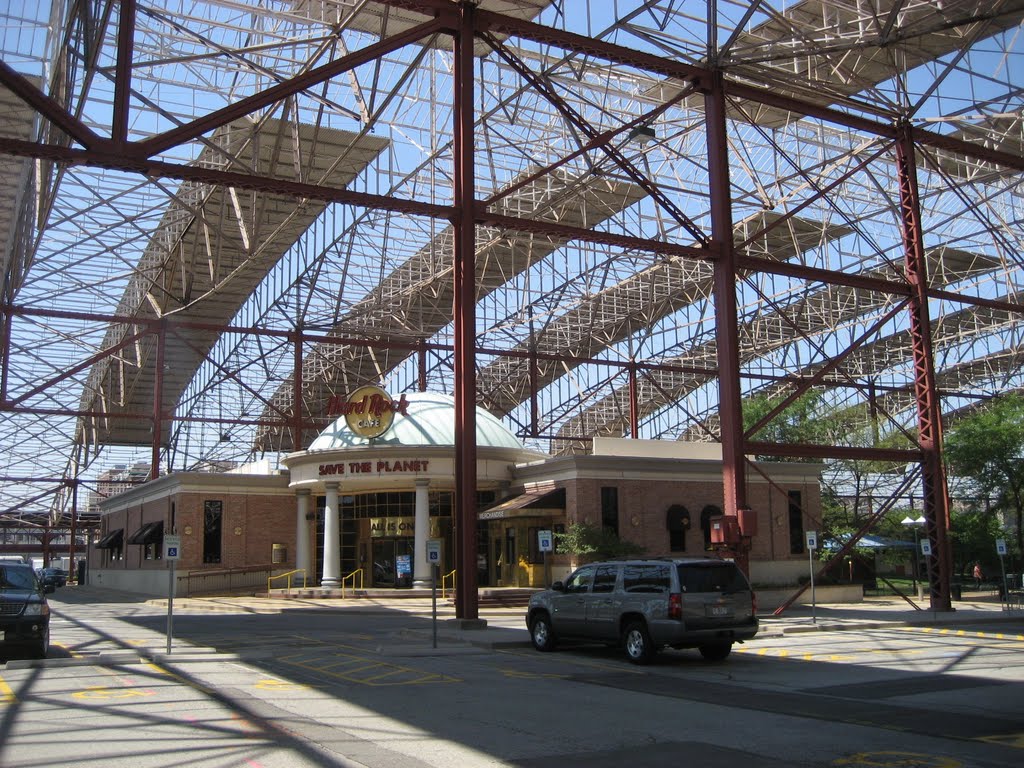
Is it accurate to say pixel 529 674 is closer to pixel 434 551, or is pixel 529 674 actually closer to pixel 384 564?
pixel 434 551

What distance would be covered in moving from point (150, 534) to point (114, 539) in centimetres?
1072

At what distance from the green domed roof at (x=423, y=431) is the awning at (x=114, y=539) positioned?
1826cm

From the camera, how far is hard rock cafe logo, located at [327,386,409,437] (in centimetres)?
3981

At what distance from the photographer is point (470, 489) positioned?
24031 millimetres

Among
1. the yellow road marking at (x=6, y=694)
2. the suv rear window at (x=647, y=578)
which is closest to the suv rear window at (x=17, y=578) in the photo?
the yellow road marking at (x=6, y=694)

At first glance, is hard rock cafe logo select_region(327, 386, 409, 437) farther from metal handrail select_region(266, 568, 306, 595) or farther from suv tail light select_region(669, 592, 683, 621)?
suv tail light select_region(669, 592, 683, 621)

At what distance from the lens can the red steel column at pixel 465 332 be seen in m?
23.9

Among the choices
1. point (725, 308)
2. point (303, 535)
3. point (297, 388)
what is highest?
point (297, 388)

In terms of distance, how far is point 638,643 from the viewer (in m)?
17.4

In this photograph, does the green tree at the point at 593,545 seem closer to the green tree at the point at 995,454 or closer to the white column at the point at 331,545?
the white column at the point at 331,545

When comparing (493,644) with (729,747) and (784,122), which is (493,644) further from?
(784,122)

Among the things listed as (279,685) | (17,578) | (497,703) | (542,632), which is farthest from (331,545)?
(497,703)

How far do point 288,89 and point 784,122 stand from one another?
26.2 m

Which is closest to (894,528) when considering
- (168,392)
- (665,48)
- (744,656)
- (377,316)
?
(377,316)
